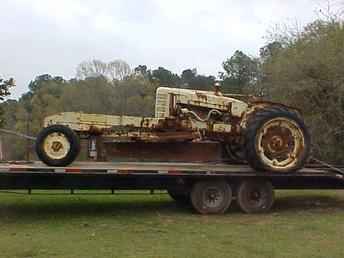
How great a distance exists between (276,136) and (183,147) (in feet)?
6.61

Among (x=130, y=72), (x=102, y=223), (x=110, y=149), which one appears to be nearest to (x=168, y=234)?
(x=102, y=223)

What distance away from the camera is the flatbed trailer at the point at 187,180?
1154 cm

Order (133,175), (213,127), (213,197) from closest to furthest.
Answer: (133,175), (213,197), (213,127)

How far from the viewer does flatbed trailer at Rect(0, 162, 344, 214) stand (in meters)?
11.5

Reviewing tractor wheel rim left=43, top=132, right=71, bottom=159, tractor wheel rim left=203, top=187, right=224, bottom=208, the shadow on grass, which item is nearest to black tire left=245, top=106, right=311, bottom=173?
tractor wheel rim left=203, top=187, right=224, bottom=208

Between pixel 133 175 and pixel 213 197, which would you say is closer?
pixel 133 175

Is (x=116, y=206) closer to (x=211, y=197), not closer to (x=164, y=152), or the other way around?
(x=164, y=152)

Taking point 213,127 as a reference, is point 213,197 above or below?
below

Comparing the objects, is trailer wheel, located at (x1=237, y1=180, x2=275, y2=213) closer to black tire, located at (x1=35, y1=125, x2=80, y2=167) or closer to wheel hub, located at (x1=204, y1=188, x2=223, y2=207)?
wheel hub, located at (x1=204, y1=188, x2=223, y2=207)

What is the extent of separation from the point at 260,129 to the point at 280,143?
543 mm

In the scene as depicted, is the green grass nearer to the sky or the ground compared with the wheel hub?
nearer to the ground

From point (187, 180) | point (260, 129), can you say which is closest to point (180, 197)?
point (187, 180)

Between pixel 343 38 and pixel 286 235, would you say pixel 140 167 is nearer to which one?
pixel 286 235

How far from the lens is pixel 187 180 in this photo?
12.6 m
